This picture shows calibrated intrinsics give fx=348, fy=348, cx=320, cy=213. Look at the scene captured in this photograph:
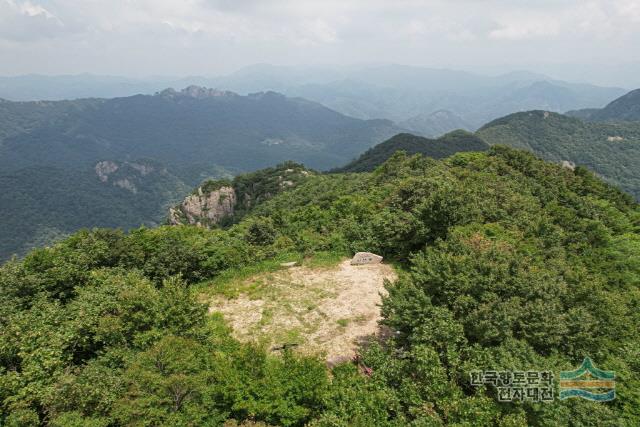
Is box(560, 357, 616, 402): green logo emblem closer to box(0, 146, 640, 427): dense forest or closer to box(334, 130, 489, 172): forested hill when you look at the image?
box(0, 146, 640, 427): dense forest

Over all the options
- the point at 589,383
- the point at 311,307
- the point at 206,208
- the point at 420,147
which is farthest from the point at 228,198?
the point at 589,383

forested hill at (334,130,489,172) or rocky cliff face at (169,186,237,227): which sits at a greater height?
forested hill at (334,130,489,172)

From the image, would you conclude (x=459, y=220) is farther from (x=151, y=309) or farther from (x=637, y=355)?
(x=151, y=309)

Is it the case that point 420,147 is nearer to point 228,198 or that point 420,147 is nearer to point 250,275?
point 228,198

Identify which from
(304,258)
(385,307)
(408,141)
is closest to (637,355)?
(385,307)

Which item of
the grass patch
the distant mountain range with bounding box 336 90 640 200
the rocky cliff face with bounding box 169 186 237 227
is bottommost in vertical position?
the rocky cliff face with bounding box 169 186 237 227

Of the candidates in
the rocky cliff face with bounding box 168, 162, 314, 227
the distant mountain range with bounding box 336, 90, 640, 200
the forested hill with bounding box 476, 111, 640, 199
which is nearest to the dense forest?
the rocky cliff face with bounding box 168, 162, 314, 227
